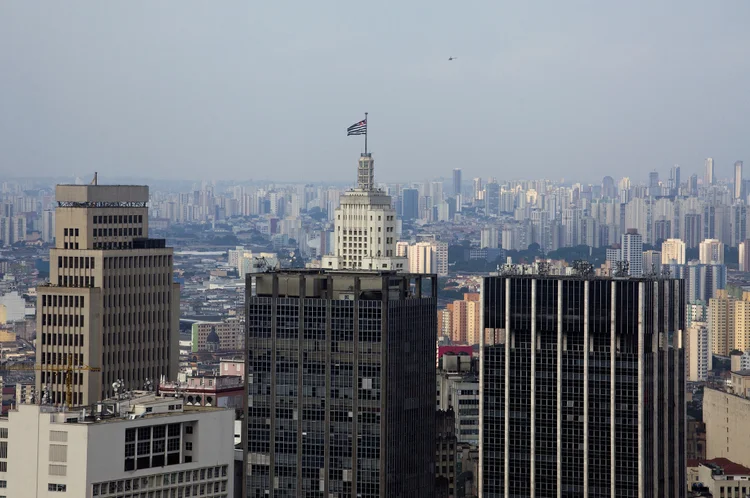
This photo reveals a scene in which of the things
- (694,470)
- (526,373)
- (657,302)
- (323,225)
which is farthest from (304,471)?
(323,225)

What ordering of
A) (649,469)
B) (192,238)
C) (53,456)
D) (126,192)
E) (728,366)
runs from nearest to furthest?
(53,456) < (649,469) < (126,192) < (728,366) < (192,238)

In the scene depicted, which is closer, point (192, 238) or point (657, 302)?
point (657, 302)

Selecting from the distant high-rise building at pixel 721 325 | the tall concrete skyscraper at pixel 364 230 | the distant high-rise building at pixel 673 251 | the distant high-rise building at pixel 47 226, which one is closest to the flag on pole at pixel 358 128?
the tall concrete skyscraper at pixel 364 230

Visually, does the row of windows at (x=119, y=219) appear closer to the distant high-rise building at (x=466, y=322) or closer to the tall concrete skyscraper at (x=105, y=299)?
the tall concrete skyscraper at (x=105, y=299)

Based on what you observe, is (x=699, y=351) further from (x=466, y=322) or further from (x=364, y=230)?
(x=364, y=230)

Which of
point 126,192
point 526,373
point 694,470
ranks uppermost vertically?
point 126,192

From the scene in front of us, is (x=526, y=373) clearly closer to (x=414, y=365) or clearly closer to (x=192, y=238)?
(x=414, y=365)

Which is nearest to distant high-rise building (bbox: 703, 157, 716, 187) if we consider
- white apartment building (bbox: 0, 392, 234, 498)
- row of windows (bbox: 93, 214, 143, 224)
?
row of windows (bbox: 93, 214, 143, 224)

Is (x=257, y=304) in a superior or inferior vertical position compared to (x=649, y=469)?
superior
